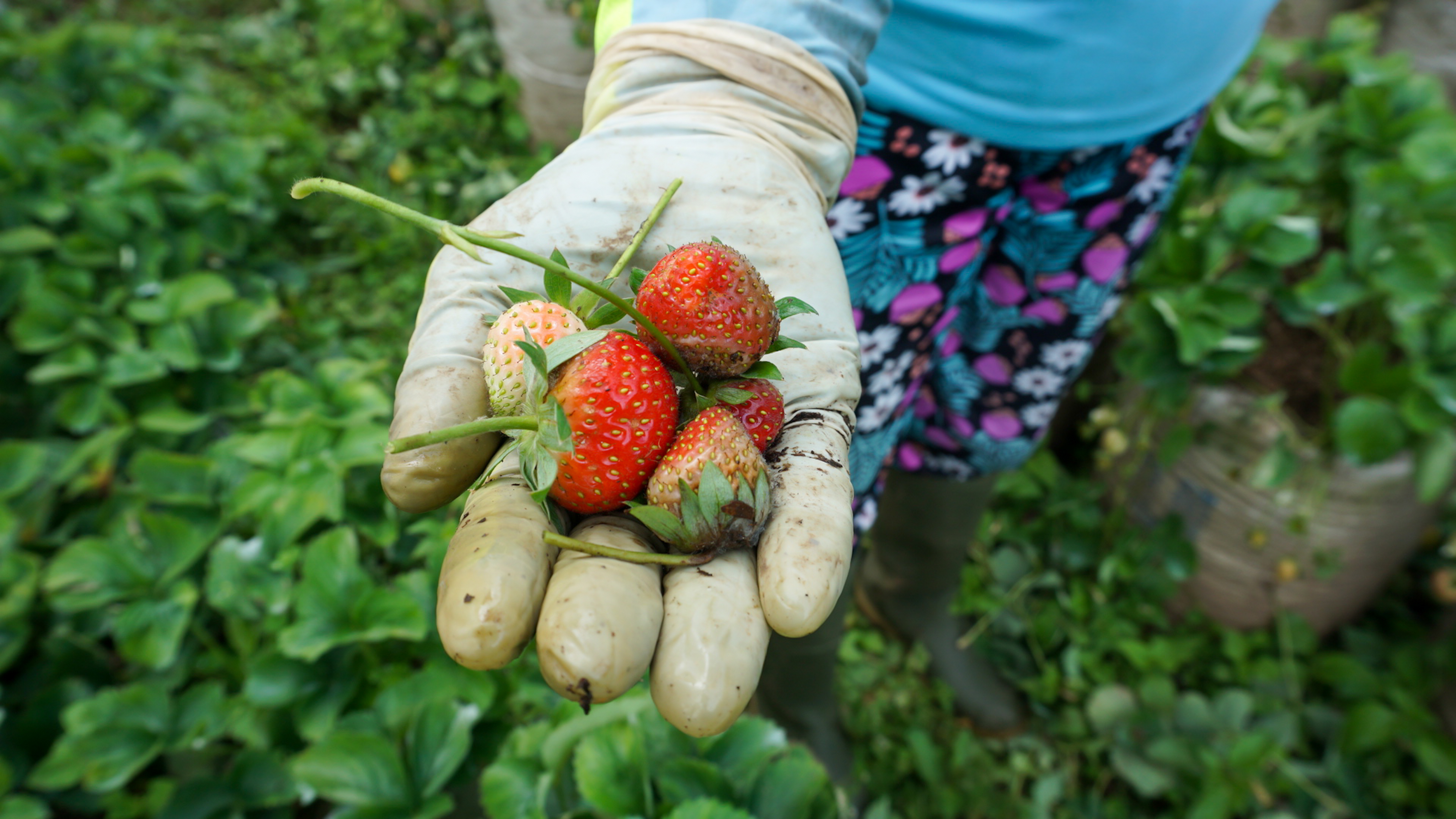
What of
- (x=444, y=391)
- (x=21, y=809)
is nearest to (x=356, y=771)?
(x=21, y=809)

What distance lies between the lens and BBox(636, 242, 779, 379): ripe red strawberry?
79 centimetres

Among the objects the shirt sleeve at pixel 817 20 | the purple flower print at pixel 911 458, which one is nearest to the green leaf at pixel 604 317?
the shirt sleeve at pixel 817 20

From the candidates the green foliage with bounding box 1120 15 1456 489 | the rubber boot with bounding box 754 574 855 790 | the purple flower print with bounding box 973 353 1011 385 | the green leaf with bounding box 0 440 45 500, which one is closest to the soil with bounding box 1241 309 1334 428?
the green foliage with bounding box 1120 15 1456 489

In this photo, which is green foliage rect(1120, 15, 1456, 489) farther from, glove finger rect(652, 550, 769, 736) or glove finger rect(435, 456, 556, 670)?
glove finger rect(435, 456, 556, 670)

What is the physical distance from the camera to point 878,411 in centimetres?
131

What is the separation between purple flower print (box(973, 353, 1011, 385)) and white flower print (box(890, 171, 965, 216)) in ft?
1.43

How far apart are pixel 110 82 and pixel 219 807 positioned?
8.68ft

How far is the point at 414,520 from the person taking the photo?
5.62 feet

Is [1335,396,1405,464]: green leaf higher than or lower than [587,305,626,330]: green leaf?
lower

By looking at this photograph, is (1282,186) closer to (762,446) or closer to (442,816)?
(762,446)

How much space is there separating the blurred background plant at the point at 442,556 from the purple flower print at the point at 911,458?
0.55 meters

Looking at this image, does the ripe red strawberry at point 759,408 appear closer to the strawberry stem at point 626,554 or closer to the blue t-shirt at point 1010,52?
the strawberry stem at point 626,554

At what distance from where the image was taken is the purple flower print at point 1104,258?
52.0 inches

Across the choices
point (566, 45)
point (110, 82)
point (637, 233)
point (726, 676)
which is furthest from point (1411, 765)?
point (110, 82)
